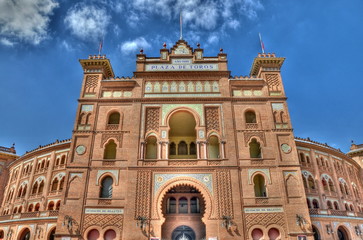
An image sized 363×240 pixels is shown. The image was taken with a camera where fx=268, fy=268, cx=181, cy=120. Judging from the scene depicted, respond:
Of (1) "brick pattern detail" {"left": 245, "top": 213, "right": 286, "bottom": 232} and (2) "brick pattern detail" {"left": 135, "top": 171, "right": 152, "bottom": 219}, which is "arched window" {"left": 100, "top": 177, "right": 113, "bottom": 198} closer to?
(2) "brick pattern detail" {"left": 135, "top": 171, "right": 152, "bottom": 219}

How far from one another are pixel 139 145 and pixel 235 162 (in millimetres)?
8187

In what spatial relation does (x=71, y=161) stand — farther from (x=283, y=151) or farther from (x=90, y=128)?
(x=283, y=151)

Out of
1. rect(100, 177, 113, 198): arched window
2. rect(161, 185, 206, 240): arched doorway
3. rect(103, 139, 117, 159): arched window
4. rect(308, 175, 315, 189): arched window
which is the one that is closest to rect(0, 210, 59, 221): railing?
rect(100, 177, 113, 198): arched window

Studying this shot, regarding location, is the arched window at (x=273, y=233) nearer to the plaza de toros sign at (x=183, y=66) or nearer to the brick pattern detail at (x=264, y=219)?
the brick pattern detail at (x=264, y=219)

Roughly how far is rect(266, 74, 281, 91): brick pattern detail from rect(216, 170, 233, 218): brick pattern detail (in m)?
9.66

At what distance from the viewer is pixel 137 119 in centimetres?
2395

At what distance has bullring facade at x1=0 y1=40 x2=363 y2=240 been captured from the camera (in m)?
20.4

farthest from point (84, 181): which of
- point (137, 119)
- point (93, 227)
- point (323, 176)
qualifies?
point (323, 176)

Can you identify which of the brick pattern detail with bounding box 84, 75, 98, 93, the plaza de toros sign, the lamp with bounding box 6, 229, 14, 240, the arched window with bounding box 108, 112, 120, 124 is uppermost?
the plaza de toros sign

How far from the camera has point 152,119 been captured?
2423 cm

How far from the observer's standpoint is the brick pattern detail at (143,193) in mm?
A: 20438

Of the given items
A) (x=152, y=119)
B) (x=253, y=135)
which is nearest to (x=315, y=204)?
(x=253, y=135)

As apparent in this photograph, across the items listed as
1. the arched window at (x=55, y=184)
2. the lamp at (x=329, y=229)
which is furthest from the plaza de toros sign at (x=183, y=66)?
the lamp at (x=329, y=229)

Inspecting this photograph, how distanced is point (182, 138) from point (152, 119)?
4800 mm
